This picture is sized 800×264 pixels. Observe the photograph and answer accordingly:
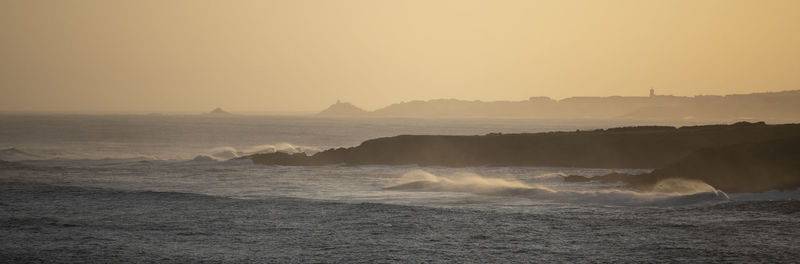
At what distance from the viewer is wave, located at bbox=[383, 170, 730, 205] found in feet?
97.3

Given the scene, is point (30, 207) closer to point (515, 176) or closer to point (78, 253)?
point (78, 253)

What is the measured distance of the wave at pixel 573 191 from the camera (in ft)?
97.3

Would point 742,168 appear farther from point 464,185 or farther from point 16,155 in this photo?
point 16,155

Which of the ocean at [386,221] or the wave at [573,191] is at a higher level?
the wave at [573,191]

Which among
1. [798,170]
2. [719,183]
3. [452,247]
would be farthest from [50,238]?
[798,170]

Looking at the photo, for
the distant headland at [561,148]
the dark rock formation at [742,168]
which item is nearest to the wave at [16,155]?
the distant headland at [561,148]

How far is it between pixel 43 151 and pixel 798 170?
233 feet

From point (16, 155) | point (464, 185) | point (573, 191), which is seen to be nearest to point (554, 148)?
point (464, 185)

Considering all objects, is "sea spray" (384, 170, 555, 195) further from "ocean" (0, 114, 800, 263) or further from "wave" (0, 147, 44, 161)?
"wave" (0, 147, 44, 161)

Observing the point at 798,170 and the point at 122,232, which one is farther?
the point at 798,170

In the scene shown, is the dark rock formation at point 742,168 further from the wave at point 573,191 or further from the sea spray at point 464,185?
the sea spray at point 464,185

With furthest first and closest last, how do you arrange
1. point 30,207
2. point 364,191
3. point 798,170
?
1. point 364,191
2. point 798,170
3. point 30,207

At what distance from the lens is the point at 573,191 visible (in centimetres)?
3322

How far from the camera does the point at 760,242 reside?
64.7 feet
